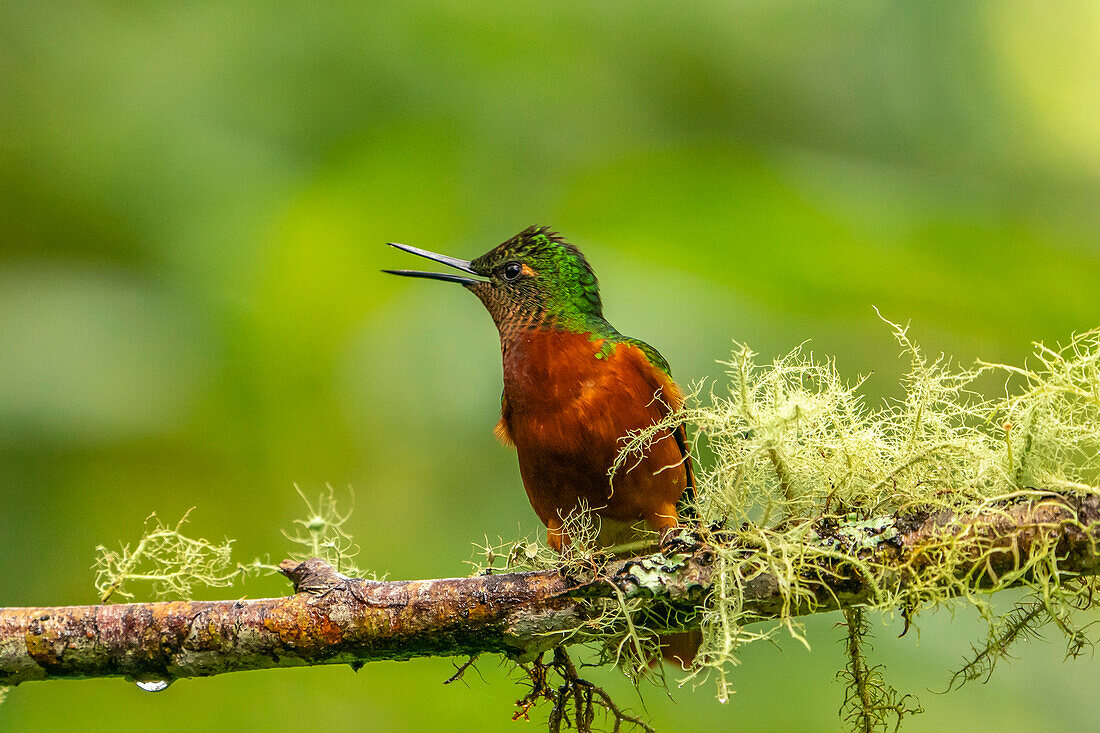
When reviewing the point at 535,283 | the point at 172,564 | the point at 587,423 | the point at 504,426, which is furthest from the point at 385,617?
the point at 535,283

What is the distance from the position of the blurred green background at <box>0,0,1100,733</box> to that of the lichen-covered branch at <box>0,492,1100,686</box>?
1431 millimetres

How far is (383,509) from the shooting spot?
372 centimetres

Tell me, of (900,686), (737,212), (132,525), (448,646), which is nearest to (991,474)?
(448,646)

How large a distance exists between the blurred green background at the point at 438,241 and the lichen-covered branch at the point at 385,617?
143 cm

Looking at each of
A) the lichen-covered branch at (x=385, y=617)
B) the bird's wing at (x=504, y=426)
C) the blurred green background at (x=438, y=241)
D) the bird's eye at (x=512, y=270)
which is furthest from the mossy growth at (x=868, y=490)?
the blurred green background at (x=438, y=241)

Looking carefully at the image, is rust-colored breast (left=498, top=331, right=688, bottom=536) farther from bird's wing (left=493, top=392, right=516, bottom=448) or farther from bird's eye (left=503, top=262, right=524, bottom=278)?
bird's eye (left=503, top=262, right=524, bottom=278)

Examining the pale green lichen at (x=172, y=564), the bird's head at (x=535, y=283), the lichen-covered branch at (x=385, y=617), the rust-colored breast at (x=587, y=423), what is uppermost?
the bird's head at (x=535, y=283)

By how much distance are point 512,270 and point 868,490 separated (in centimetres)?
130

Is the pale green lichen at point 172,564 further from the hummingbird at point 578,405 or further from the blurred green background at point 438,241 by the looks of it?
the blurred green background at point 438,241

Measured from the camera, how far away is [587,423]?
2348 mm

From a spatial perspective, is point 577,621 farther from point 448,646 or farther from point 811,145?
point 811,145

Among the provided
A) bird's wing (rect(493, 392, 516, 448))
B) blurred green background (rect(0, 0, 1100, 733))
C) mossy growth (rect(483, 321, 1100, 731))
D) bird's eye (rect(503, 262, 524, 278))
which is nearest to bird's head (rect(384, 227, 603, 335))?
bird's eye (rect(503, 262, 524, 278))

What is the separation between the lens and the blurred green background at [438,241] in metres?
3.36

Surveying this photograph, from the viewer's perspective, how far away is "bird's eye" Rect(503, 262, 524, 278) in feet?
8.86
